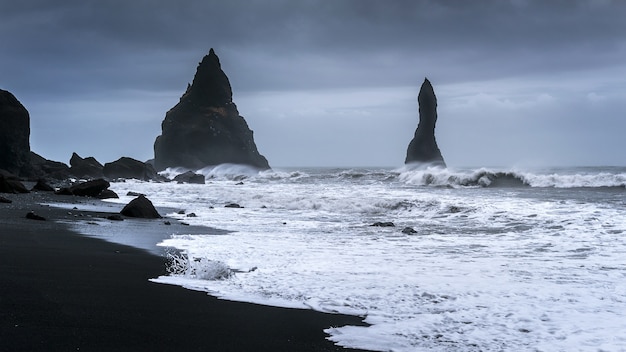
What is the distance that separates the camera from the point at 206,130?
390 feet

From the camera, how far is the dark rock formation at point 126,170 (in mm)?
63312

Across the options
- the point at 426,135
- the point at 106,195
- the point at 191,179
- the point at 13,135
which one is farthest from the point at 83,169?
the point at 426,135

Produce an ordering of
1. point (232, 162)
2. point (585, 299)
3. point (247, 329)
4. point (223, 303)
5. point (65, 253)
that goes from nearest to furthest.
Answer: point (247, 329) → point (223, 303) → point (585, 299) → point (65, 253) → point (232, 162)

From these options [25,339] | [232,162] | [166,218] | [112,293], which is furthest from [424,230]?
[232,162]

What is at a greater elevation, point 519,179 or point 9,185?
point 519,179

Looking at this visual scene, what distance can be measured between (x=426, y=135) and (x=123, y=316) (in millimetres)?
98118

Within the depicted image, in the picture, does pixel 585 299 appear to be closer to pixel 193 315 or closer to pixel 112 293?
pixel 193 315

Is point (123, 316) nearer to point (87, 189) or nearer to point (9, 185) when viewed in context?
point (9, 185)

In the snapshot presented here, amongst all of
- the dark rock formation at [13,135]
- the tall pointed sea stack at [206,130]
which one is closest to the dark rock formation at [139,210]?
the dark rock formation at [13,135]

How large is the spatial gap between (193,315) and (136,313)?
52cm

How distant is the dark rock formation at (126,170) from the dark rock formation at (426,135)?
51.6 metres

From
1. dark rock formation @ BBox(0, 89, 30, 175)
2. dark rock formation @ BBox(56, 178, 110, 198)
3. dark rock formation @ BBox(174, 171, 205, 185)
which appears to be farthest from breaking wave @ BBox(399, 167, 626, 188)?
dark rock formation @ BBox(0, 89, 30, 175)

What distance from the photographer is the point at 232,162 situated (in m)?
118

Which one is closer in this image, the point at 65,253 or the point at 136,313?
the point at 136,313
